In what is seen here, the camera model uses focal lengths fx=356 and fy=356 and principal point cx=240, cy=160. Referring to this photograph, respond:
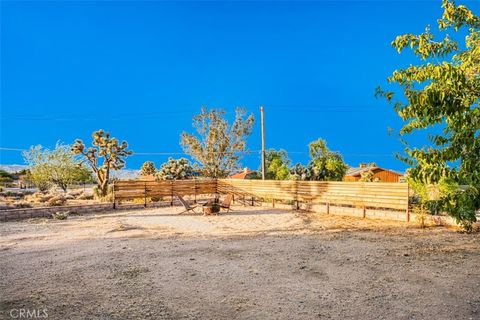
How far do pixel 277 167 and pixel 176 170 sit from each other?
1064 cm

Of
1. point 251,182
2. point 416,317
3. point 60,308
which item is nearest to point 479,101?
point 416,317

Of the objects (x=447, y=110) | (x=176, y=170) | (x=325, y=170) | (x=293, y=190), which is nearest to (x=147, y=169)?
(x=176, y=170)

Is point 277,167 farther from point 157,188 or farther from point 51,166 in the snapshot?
point 51,166

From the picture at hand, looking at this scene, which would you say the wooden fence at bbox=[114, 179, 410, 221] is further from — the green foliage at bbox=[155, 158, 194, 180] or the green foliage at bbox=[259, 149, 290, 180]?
the green foliage at bbox=[259, 149, 290, 180]

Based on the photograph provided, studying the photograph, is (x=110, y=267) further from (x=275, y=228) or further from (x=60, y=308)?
(x=275, y=228)

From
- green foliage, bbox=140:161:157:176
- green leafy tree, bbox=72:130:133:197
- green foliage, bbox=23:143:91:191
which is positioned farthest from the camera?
green foliage, bbox=140:161:157:176

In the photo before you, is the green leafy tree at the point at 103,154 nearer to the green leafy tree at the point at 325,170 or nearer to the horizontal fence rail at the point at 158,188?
the horizontal fence rail at the point at 158,188

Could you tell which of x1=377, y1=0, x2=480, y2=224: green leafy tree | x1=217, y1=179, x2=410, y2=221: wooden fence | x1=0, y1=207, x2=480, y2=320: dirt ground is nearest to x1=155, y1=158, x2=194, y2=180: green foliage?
x1=217, y1=179, x2=410, y2=221: wooden fence

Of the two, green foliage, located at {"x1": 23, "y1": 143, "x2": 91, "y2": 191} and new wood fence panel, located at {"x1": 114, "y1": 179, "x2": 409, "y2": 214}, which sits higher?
green foliage, located at {"x1": 23, "y1": 143, "x2": 91, "y2": 191}

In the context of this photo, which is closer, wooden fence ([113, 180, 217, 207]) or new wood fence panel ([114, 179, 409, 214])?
new wood fence panel ([114, 179, 409, 214])

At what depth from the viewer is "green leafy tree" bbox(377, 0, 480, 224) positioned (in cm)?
391

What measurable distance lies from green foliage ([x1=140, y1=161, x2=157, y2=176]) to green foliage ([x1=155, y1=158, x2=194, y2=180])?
5324 millimetres

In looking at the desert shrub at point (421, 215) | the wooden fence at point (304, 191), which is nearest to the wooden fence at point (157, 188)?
the wooden fence at point (304, 191)

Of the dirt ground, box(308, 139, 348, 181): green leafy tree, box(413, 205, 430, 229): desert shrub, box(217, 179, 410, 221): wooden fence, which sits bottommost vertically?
the dirt ground
